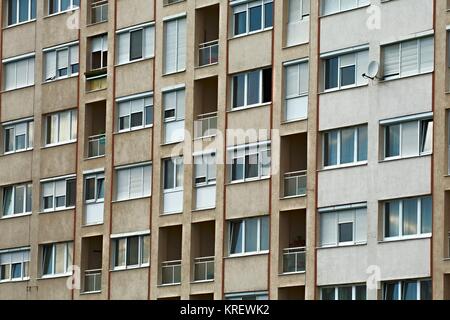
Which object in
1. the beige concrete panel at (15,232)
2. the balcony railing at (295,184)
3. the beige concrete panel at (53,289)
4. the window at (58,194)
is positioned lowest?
the beige concrete panel at (53,289)

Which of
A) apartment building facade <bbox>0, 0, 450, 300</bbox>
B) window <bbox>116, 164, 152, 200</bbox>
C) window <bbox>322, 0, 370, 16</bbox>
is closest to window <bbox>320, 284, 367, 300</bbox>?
apartment building facade <bbox>0, 0, 450, 300</bbox>

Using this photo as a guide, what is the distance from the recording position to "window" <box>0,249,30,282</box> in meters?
68.1

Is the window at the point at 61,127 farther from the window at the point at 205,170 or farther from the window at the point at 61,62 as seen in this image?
the window at the point at 205,170

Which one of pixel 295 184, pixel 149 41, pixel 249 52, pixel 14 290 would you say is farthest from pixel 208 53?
pixel 14 290

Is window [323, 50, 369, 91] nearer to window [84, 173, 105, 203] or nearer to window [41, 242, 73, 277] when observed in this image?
window [84, 173, 105, 203]

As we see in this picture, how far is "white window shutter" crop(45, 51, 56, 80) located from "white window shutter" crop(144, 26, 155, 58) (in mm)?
6161

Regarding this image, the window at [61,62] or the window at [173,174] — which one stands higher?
the window at [61,62]

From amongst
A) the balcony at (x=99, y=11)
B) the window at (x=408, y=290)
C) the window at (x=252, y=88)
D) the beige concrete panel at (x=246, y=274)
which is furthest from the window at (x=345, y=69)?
the balcony at (x=99, y=11)

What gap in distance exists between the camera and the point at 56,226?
66.9 meters

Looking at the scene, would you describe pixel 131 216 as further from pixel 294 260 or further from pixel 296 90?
pixel 296 90

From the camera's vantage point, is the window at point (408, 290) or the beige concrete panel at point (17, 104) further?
the beige concrete panel at point (17, 104)

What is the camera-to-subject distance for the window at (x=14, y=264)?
223 feet

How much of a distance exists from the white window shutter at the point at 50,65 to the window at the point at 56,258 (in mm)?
7803

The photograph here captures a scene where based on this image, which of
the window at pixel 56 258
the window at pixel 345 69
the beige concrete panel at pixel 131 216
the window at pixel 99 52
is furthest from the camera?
the window at pixel 56 258
